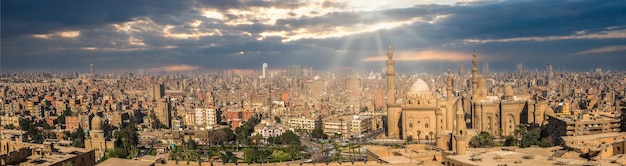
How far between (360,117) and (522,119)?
10333 millimetres

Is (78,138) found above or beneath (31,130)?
beneath

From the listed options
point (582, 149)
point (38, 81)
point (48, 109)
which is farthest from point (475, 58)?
point (38, 81)

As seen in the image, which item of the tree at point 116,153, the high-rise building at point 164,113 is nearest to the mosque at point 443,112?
the tree at point 116,153

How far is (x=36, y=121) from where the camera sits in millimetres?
31141

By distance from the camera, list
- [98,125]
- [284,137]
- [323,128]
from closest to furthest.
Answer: [98,125] → [284,137] → [323,128]

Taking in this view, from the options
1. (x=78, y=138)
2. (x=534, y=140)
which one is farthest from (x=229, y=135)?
(x=534, y=140)

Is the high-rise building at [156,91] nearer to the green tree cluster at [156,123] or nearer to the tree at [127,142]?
the green tree cluster at [156,123]

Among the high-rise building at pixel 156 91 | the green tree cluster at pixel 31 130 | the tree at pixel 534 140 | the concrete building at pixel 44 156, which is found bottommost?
the green tree cluster at pixel 31 130

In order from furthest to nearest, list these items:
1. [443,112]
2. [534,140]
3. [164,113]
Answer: [164,113], [443,112], [534,140]

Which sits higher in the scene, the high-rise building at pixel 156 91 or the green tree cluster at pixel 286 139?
the high-rise building at pixel 156 91

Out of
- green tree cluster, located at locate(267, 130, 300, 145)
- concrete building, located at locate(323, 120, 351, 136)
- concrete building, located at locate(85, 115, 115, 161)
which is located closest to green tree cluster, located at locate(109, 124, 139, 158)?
concrete building, located at locate(85, 115, 115, 161)

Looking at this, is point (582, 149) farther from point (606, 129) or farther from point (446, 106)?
point (446, 106)

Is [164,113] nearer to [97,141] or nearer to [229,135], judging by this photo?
[229,135]

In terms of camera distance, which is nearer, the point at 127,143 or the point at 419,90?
the point at 419,90
